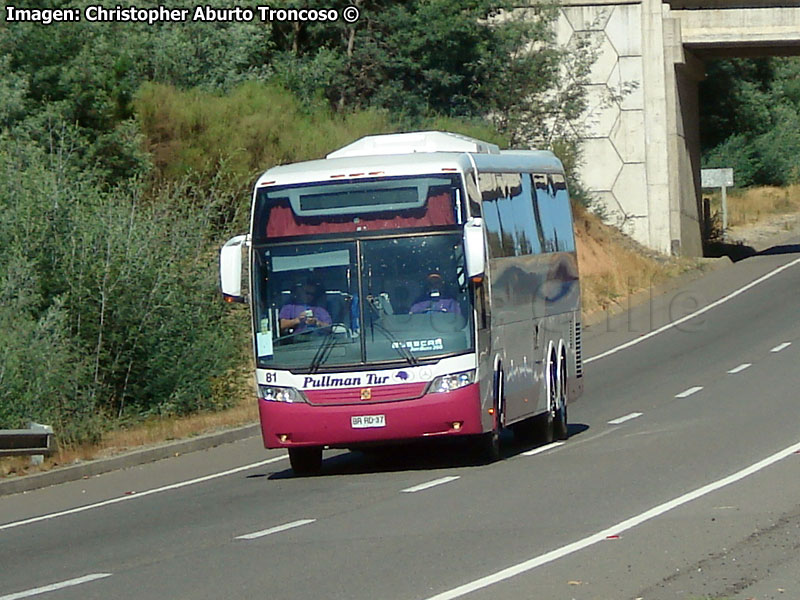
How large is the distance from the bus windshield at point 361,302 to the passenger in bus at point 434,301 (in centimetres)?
1

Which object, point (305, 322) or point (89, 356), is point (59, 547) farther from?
point (89, 356)

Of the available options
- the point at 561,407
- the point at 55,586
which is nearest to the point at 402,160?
the point at 561,407

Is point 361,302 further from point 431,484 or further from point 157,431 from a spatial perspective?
point 157,431

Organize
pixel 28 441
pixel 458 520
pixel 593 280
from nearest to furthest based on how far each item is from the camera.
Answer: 1. pixel 458 520
2. pixel 28 441
3. pixel 593 280

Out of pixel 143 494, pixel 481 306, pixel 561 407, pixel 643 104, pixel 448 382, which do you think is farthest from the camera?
pixel 643 104

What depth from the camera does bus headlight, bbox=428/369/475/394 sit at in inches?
629

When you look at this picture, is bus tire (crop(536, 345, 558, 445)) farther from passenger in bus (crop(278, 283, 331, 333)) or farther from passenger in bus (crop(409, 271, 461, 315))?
passenger in bus (crop(278, 283, 331, 333))

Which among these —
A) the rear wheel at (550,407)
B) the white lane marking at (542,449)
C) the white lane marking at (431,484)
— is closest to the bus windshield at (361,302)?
the white lane marking at (431,484)

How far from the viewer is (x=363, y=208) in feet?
53.8

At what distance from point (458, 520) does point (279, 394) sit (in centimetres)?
413

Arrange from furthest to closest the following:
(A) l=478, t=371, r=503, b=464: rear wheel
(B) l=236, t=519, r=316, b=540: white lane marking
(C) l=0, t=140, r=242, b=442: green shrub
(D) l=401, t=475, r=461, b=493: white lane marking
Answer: (C) l=0, t=140, r=242, b=442: green shrub → (A) l=478, t=371, r=503, b=464: rear wheel → (D) l=401, t=475, r=461, b=493: white lane marking → (B) l=236, t=519, r=316, b=540: white lane marking

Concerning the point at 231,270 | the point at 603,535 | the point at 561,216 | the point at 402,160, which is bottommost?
the point at 603,535

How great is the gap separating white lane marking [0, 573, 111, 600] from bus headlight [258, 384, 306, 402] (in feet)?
17.3

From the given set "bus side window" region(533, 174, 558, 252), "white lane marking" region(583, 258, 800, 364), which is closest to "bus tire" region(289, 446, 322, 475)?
"bus side window" region(533, 174, 558, 252)
